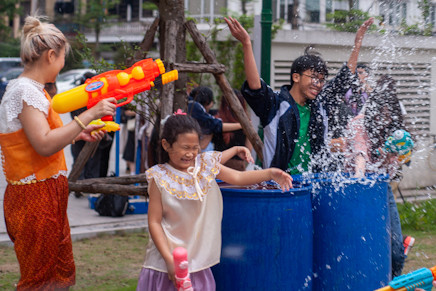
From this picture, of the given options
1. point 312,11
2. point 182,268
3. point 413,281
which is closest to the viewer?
point 182,268

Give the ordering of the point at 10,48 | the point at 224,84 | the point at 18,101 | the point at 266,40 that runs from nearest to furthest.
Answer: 1. the point at 18,101
2. the point at 224,84
3. the point at 266,40
4. the point at 10,48

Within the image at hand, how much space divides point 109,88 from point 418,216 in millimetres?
4941

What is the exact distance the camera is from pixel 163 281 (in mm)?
3131

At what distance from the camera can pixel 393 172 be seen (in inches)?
182

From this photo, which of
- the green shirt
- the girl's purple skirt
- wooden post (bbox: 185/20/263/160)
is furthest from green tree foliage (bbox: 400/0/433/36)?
the girl's purple skirt

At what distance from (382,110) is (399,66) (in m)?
3.97

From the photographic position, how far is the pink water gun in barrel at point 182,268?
291cm

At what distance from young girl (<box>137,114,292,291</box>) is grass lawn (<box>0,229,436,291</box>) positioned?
1.56 meters

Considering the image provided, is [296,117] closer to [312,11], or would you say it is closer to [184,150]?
[184,150]

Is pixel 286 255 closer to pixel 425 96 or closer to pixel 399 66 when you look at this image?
pixel 399 66

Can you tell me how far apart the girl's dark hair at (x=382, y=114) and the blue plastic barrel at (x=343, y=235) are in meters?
1.46

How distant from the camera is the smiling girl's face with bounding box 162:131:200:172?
3.19 m

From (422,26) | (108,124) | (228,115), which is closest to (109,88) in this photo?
(108,124)

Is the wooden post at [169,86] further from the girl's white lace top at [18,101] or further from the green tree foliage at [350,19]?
the green tree foliage at [350,19]
